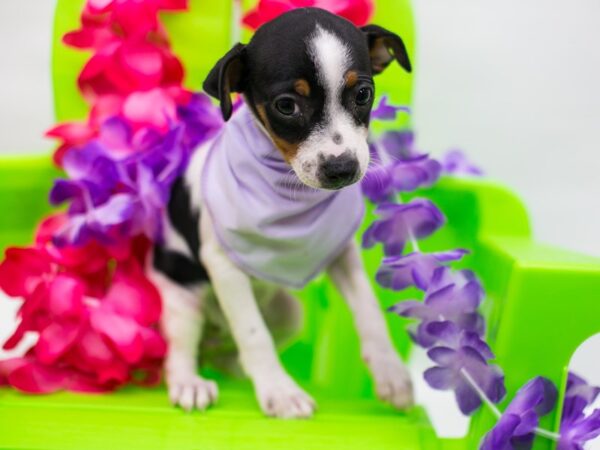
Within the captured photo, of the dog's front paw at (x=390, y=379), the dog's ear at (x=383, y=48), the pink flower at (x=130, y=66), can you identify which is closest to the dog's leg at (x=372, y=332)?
the dog's front paw at (x=390, y=379)

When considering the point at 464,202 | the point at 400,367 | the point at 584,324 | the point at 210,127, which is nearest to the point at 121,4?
the point at 210,127

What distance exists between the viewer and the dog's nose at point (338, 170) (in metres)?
1.28

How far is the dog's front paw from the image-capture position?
151cm

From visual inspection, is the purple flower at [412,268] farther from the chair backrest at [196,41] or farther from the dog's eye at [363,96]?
the chair backrest at [196,41]

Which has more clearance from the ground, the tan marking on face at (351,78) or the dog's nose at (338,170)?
the tan marking on face at (351,78)

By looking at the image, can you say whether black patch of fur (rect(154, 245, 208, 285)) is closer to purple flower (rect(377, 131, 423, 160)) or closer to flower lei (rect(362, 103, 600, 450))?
Answer: flower lei (rect(362, 103, 600, 450))

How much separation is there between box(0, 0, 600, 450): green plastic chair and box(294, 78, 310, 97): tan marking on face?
1.47 ft

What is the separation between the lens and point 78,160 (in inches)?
69.1

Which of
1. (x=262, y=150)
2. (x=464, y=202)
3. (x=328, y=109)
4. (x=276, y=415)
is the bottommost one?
(x=276, y=415)

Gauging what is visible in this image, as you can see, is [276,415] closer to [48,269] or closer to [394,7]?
[48,269]

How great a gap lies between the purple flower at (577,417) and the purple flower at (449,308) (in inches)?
7.0

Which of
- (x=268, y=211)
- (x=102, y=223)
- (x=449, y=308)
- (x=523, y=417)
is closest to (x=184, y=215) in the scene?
(x=102, y=223)

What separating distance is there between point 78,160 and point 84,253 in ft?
0.68

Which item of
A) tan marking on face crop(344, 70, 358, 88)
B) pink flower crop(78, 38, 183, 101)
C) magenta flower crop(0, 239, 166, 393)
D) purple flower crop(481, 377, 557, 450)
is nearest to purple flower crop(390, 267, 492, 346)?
purple flower crop(481, 377, 557, 450)
